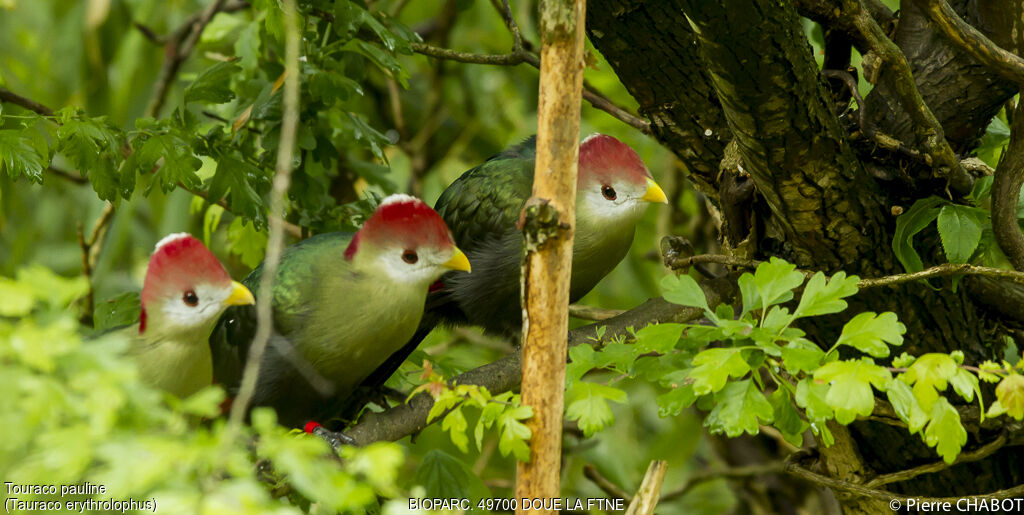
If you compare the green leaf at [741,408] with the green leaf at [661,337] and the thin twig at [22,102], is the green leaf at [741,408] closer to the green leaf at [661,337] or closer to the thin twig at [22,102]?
the green leaf at [661,337]

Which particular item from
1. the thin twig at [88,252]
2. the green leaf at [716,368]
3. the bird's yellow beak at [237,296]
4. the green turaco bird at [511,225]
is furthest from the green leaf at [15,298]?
the thin twig at [88,252]

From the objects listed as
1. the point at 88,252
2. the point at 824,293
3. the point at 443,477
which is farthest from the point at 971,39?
the point at 88,252

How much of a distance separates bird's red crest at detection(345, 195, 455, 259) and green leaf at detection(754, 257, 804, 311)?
1.98ft

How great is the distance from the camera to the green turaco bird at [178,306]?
1536 mm

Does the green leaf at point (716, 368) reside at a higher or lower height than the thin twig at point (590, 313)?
lower

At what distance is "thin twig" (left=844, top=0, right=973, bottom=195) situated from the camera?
5.13 feet

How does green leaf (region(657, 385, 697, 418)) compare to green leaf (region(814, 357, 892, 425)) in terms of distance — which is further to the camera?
green leaf (region(657, 385, 697, 418))

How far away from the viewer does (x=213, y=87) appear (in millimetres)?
2061

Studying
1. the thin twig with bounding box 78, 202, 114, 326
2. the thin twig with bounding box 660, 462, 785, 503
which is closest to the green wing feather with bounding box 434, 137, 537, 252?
the thin twig with bounding box 78, 202, 114, 326

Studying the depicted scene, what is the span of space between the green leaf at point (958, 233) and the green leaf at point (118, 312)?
4.96 feet

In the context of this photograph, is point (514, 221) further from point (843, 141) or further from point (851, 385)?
point (851, 385)

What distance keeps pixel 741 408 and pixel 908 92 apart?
0.63m

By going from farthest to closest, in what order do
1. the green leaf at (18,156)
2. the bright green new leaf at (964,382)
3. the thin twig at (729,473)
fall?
the thin twig at (729,473), the green leaf at (18,156), the bright green new leaf at (964,382)

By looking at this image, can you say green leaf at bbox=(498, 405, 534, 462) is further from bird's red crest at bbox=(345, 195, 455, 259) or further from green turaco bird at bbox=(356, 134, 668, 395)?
green turaco bird at bbox=(356, 134, 668, 395)
